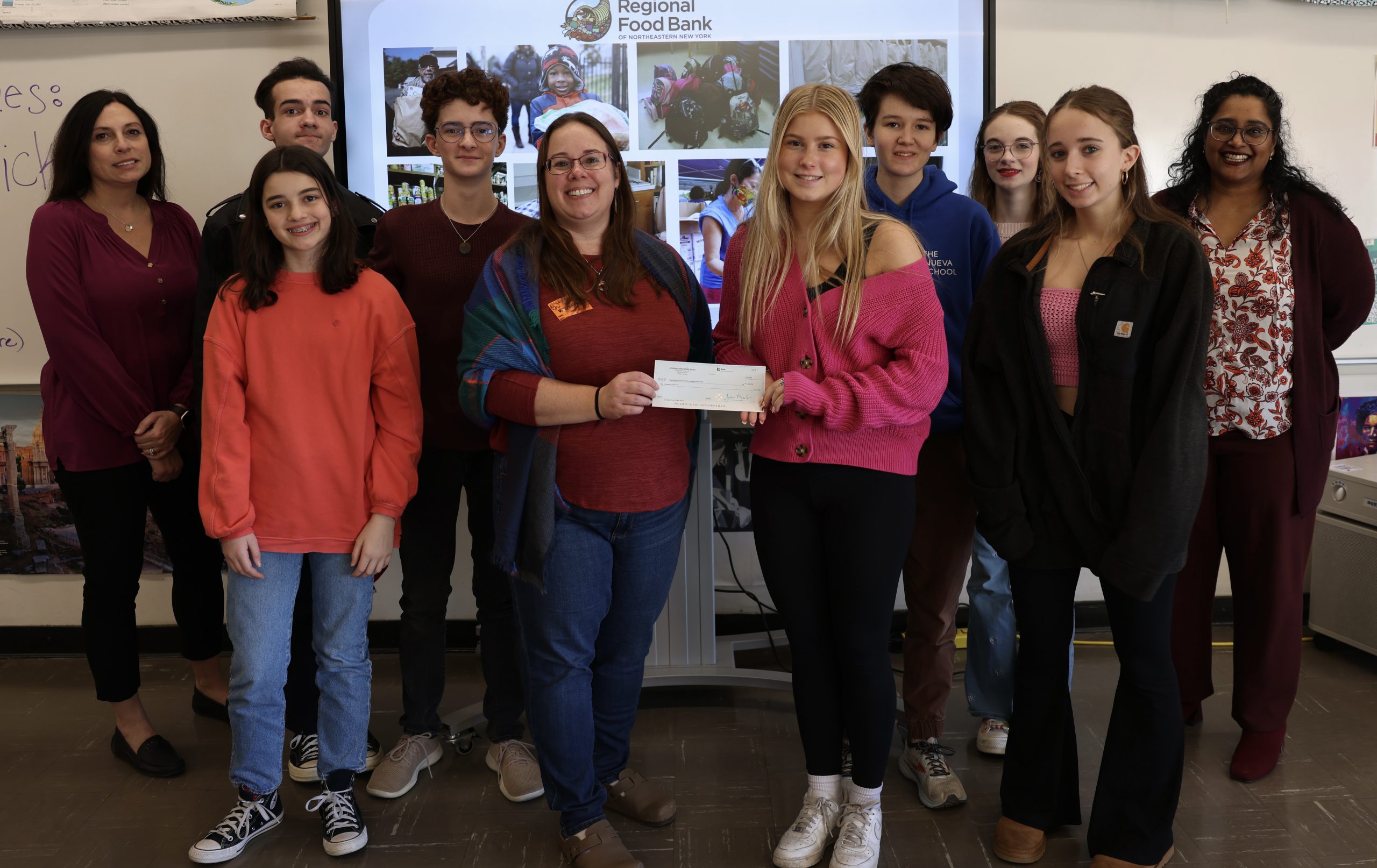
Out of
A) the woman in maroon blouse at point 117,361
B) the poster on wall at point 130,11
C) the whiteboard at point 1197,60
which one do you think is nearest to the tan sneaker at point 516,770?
the woman in maroon blouse at point 117,361

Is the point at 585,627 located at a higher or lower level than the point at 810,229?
lower

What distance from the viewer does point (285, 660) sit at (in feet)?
7.33

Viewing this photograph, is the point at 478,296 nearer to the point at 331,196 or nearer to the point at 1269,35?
the point at 331,196

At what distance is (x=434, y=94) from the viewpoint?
246 cm

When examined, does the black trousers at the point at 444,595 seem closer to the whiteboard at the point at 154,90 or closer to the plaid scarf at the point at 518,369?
the plaid scarf at the point at 518,369

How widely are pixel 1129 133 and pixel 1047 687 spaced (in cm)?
117

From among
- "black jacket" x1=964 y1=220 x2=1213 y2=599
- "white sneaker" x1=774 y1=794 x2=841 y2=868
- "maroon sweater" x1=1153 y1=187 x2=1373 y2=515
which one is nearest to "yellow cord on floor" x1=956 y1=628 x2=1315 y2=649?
"maroon sweater" x1=1153 y1=187 x2=1373 y2=515

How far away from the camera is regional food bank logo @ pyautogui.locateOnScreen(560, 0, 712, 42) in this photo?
3.21 meters

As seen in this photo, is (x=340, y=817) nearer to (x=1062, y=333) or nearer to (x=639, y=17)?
(x=1062, y=333)

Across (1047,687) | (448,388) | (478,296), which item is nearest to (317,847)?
(448,388)

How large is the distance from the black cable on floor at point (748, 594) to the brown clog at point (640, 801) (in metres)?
1.05

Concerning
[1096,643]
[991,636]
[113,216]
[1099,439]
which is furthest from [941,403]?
[113,216]

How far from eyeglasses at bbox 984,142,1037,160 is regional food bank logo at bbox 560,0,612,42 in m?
1.35

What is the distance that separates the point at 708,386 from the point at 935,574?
948 mm
